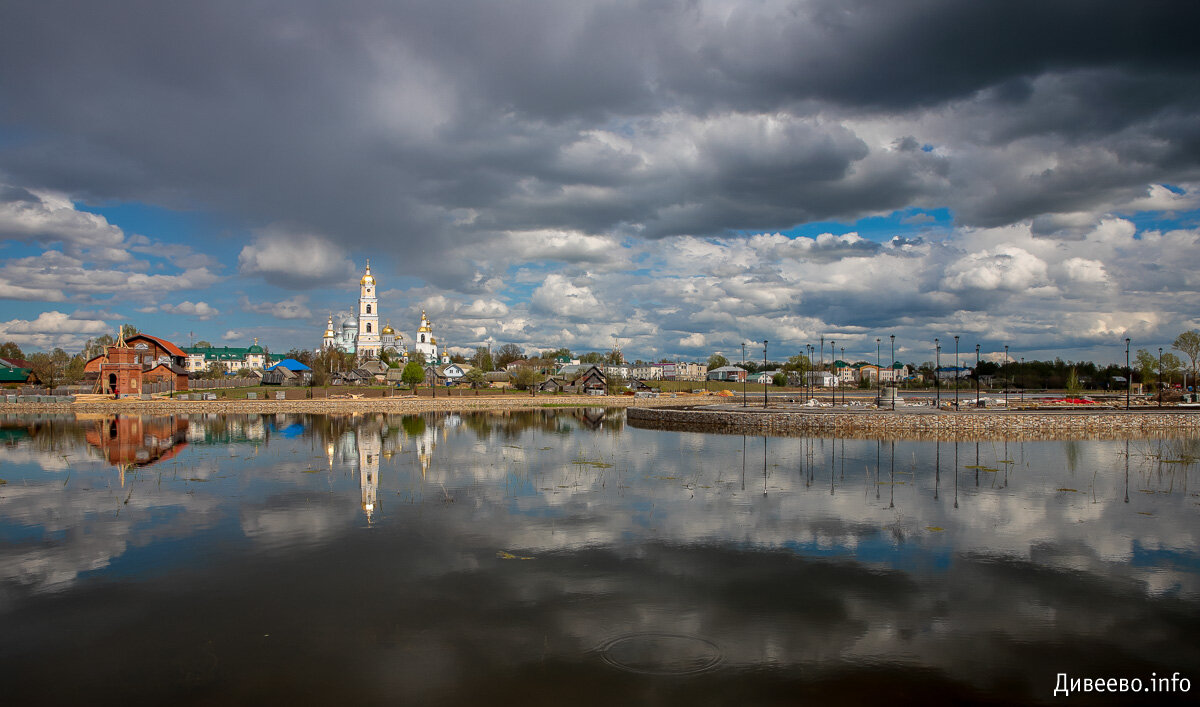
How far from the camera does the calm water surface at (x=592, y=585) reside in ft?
31.1

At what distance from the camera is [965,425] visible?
150ft

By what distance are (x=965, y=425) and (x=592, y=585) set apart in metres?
41.4

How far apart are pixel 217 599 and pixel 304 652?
137 inches

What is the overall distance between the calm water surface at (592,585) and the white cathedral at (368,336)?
126714mm

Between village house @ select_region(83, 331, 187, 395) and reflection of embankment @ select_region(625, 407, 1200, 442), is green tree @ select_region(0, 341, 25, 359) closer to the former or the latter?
village house @ select_region(83, 331, 187, 395)

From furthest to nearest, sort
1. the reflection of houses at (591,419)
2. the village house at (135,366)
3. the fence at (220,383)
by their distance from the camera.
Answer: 1. the fence at (220,383)
2. the village house at (135,366)
3. the reflection of houses at (591,419)

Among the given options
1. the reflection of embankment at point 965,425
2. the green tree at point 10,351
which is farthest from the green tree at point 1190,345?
the green tree at point 10,351

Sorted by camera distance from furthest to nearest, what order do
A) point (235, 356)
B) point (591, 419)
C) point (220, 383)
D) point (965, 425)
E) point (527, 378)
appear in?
point (235, 356), point (527, 378), point (220, 383), point (591, 419), point (965, 425)

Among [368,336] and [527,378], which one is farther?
[368,336]

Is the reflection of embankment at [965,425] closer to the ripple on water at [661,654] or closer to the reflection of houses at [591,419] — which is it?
the reflection of houses at [591,419]

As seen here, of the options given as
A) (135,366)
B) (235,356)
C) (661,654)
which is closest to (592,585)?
(661,654)

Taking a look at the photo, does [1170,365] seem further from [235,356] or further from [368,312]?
[235,356]

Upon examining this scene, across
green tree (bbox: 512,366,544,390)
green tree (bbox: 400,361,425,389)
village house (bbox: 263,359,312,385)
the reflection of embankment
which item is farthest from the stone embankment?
the reflection of embankment

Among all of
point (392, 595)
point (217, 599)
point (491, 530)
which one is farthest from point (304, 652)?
point (491, 530)
